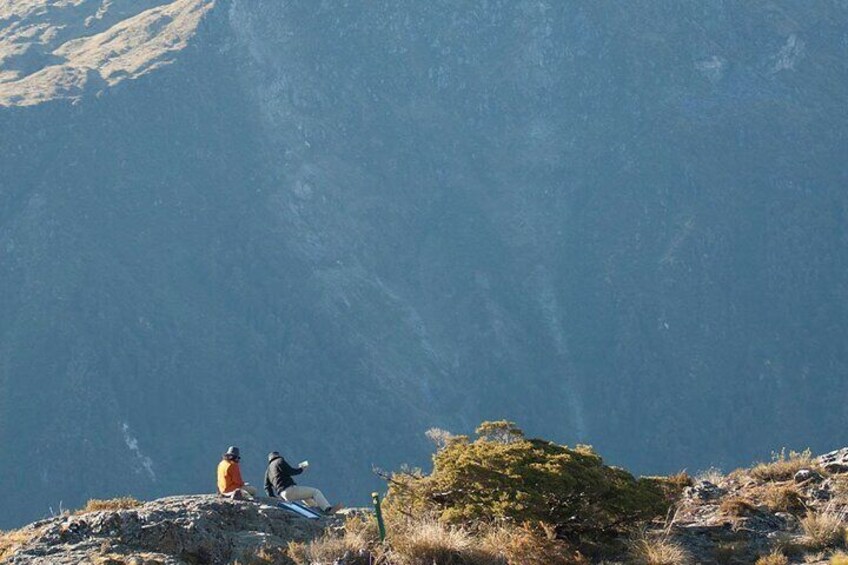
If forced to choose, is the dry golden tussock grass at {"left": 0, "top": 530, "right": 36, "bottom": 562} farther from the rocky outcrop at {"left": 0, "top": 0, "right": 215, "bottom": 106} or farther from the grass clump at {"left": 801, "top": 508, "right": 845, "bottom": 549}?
the rocky outcrop at {"left": 0, "top": 0, "right": 215, "bottom": 106}

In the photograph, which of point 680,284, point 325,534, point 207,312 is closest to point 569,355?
point 680,284

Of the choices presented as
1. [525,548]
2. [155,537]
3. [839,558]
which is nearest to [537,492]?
[525,548]

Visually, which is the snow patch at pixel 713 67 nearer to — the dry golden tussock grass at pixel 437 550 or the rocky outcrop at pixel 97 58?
the rocky outcrop at pixel 97 58

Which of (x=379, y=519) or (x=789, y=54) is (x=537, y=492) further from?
(x=789, y=54)

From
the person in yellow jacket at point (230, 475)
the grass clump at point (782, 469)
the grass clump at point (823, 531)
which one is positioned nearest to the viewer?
the grass clump at point (823, 531)

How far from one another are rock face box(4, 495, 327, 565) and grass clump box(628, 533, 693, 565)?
439cm

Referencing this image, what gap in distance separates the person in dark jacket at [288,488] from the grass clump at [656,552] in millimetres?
5839

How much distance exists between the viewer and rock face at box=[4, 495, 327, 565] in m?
15.3

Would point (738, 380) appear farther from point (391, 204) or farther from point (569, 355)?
point (391, 204)

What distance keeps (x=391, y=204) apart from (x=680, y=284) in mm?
43309

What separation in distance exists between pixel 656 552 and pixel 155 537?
6014mm

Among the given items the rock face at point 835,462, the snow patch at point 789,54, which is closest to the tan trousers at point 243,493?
the rock face at point 835,462

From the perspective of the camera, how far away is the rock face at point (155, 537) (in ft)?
50.1

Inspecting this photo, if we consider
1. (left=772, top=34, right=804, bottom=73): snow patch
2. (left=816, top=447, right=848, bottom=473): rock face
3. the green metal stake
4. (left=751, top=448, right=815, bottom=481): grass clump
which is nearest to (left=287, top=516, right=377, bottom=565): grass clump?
the green metal stake
